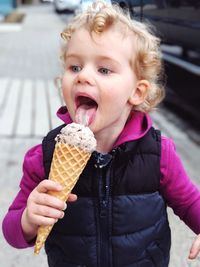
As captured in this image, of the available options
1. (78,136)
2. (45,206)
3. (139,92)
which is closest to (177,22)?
(139,92)

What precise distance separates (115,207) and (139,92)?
0.39 metres

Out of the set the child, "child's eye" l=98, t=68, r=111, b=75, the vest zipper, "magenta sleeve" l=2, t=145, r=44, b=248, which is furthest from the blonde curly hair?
"magenta sleeve" l=2, t=145, r=44, b=248

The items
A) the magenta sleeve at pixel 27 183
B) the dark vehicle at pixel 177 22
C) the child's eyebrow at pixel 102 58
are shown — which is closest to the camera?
the child's eyebrow at pixel 102 58

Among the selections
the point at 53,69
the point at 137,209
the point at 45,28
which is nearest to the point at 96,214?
the point at 137,209

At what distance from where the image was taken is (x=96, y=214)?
1752mm

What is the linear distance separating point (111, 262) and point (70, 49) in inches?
28.3

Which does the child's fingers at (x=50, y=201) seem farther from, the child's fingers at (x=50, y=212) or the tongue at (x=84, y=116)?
the tongue at (x=84, y=116)

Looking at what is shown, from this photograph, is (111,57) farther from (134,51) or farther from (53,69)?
(53,69)

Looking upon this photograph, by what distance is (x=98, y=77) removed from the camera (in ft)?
5.21

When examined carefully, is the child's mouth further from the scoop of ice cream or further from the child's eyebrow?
the child's eyebrow

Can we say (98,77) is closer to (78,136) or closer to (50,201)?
(78,136)

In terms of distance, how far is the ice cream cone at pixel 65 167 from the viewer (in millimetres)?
1513

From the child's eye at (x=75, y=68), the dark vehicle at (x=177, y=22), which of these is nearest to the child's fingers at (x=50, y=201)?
the child's eye at (x=75, y=68)

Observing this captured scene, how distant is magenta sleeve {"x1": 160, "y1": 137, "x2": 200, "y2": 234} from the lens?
177 centimetres
